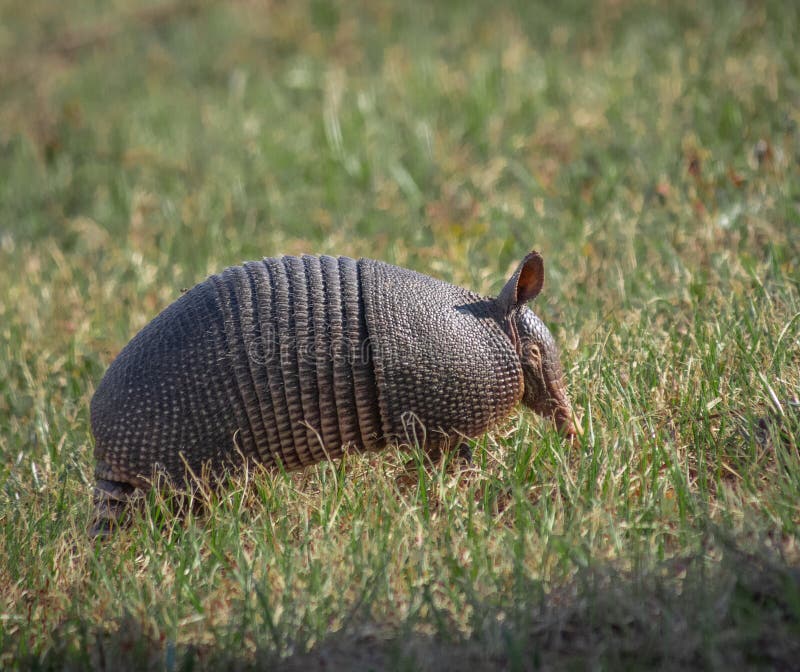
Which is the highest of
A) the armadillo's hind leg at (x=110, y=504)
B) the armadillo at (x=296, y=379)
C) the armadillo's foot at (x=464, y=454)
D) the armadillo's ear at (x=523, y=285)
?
the armadillo's ear at (x=523, y=285)

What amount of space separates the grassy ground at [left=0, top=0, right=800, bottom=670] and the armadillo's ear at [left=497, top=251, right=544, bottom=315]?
1.84 ft

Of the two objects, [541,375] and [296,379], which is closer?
[296,379]

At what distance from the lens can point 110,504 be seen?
4.50 m

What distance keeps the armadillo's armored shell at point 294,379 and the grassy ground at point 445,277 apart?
22cm

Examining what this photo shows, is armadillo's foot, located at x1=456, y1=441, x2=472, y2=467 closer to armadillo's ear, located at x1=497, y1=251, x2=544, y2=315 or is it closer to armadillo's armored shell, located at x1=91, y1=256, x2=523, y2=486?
armadillo's armored shell, located at x1=91, y1=256, x2=523, y2=486

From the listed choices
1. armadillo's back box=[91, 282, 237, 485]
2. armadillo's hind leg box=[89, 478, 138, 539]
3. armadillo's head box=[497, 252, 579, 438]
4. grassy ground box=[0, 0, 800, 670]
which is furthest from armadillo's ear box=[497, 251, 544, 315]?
armadillo's hind leg box=[89, 478, 138, 539]

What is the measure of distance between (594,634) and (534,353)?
1586 millimetres

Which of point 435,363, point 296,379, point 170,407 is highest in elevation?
point 435,363

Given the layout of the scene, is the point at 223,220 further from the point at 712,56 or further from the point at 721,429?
the point at 721,429

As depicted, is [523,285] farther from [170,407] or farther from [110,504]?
[110,504]

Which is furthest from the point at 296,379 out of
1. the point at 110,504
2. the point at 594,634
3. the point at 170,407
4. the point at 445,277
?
the point at 445,277

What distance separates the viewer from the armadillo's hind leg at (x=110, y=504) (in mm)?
4473

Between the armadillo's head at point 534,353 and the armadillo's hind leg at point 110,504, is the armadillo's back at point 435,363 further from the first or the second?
the armadillo's hind leg at point 110,504

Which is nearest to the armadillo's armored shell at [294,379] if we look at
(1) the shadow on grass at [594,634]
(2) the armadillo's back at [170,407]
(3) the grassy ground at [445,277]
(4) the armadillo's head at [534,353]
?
(2) the armadillo's back at [170,407]
